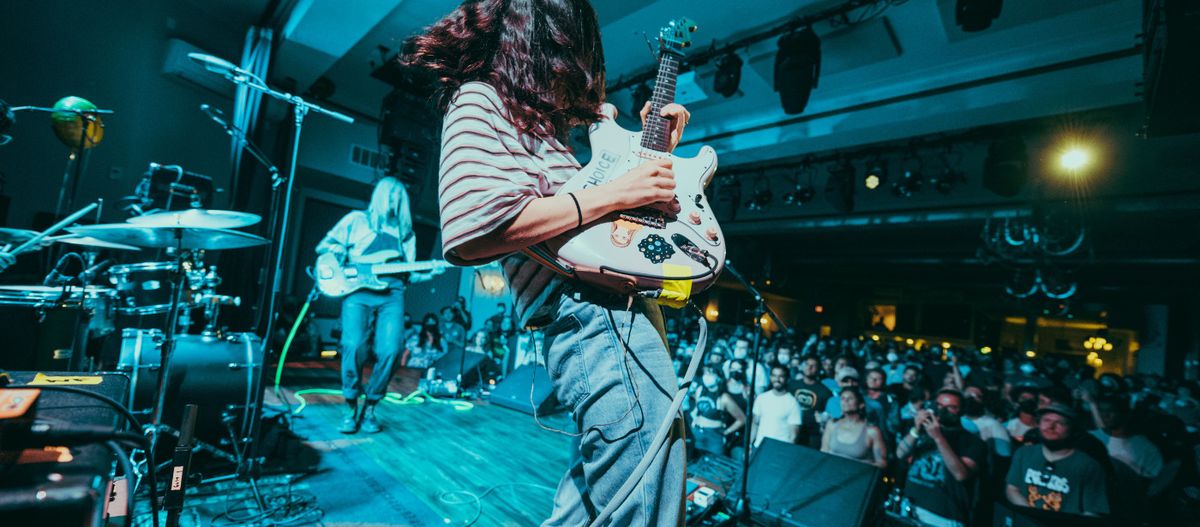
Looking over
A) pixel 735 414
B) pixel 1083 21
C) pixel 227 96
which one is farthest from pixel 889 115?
pixel 227 96

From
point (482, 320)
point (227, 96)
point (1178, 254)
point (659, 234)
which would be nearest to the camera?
point (659, 234)

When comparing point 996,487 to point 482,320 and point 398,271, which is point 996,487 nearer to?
point 398,271

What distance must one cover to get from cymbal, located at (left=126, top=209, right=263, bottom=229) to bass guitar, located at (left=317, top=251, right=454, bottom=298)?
1.42 m

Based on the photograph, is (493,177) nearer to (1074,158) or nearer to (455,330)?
(455,330)

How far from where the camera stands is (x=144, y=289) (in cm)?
312

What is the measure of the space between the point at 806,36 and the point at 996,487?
15.5 feet

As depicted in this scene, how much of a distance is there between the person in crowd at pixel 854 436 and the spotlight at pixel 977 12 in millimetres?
3439

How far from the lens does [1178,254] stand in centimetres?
1045

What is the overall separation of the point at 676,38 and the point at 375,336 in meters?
3.43

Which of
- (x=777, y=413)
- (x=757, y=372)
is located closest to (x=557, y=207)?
(x=777, y=413)

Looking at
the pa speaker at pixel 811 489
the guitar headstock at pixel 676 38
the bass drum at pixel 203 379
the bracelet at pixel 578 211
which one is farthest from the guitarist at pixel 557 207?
the bass drum at pixel 203 379

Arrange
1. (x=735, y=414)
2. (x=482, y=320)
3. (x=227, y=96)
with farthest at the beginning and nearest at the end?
(x=482, y=320), (x=227, y=96), (x=735, y=414)

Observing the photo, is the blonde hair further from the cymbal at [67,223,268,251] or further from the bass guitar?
the cymbal at [67,223,268,251]

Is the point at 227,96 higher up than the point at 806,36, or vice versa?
the point at 806,36
